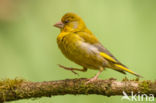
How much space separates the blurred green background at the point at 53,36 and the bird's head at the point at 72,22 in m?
0.15

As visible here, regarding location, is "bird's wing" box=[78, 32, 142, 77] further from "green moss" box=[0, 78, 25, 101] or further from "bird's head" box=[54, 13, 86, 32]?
"green moss" box=[0, 78, 25, 101]

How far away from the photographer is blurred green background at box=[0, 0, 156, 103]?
3430mm

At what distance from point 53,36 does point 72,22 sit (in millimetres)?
377

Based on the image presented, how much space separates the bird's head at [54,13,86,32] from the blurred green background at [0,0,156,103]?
0.15 m

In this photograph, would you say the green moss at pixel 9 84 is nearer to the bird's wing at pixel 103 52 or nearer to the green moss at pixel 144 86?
the bird's wing at pixel 103 52

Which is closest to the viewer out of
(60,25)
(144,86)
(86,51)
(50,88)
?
(144,86)

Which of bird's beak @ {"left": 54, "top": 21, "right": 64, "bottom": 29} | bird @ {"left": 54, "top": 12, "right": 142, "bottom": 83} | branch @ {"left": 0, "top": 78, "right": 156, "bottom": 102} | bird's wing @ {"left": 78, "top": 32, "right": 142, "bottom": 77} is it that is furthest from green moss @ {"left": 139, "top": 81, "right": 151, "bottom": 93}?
bird's beak @ {"left": 54, "top": 21, "right": 64, "bottom": 29}

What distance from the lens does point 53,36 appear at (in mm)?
4043

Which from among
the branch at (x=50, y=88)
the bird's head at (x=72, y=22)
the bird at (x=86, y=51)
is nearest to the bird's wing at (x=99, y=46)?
the bird at (x=86, y=51)

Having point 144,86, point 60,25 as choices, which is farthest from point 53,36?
point 144,86

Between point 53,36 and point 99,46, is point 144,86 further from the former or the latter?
point 53,36

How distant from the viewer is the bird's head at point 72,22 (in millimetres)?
3791

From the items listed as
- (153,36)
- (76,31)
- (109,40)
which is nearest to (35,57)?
(76,31)

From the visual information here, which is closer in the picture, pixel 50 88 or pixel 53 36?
pixel 50 88
